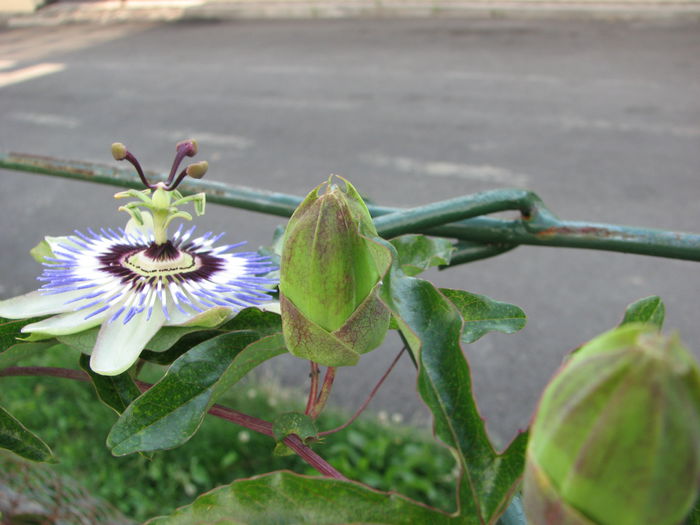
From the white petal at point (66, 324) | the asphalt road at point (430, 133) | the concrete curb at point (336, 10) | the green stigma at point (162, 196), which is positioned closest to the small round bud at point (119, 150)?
the green stigma at point (162, 196)

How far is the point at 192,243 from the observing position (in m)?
0.56

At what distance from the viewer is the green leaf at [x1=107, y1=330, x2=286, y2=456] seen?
1.19 feet

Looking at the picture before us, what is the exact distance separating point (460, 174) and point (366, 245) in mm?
4126

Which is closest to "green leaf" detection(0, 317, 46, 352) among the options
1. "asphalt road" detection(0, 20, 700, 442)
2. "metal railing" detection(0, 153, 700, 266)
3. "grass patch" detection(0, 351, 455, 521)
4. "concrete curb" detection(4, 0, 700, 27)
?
"metal railing" detection(0, 153, 700, 266)

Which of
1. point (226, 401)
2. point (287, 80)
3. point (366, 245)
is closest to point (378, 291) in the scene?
point (366, 245)

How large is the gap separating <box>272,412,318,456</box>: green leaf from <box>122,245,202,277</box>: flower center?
0.50 ft

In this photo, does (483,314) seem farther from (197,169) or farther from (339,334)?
(197,169)

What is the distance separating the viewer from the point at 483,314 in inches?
16.4

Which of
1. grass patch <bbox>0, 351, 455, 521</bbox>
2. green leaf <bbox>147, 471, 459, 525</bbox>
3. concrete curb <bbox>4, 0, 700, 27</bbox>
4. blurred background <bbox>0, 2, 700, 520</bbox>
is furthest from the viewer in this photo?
concrete curb <bbox>4, 0, 700, 27</bbox>

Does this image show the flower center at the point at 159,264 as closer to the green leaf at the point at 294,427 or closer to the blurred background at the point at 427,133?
the green leaf at the point at 294,427

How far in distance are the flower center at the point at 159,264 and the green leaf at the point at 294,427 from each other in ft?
0.50

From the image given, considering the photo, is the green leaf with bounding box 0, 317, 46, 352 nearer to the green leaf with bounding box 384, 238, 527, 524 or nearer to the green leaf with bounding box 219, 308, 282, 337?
the green leaf with bounding box 219, 308, 282, 337

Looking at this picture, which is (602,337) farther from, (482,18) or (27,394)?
(482,18)

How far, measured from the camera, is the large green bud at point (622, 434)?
0.61 ft
